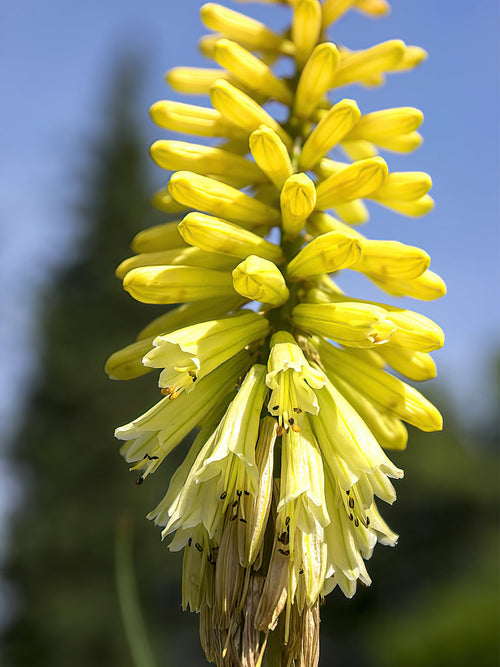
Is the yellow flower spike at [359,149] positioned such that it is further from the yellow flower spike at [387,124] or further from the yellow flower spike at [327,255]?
the yellow flower spike at [327,255]

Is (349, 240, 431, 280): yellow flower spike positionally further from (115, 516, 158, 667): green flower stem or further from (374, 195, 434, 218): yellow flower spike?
(115, 516, 158, 667): green flower stem

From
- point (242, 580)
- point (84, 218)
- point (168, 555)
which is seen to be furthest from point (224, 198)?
point (84, 218)

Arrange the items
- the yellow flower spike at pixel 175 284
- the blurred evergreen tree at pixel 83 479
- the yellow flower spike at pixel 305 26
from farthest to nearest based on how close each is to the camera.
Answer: the blurred evergreen tree at pixel 83 479 → the yellow flower spike at pixel 305 26 → the yellow flower spike at pixel 175 284

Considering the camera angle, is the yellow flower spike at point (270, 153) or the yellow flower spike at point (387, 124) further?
the yellow flower spike at point (387, 124)

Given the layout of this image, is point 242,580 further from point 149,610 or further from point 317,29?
point 149,610

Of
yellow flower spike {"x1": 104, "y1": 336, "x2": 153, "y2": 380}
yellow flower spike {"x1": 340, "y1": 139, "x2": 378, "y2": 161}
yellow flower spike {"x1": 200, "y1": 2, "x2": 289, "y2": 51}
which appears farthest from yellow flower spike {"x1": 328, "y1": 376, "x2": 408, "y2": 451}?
yellow flower spike {"x1": 200, "y1": 2, "x2": 289, "y2": 51}

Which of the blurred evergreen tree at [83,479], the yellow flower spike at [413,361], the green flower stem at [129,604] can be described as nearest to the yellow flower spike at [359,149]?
the yellow flower spike at [413,361]
